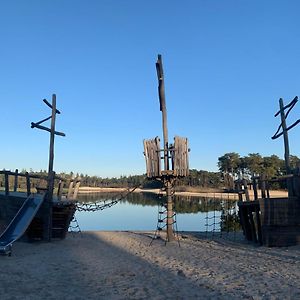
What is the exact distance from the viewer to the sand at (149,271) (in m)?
7.00

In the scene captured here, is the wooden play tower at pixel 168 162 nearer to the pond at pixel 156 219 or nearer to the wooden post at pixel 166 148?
the wooden post at pixel 166 148

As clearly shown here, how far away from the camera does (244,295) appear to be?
267 inches

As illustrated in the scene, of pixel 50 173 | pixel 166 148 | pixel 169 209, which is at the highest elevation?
pixel 166 148

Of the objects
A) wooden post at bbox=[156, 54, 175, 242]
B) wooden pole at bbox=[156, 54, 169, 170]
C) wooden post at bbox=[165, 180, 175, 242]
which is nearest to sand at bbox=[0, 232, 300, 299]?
wooden post at bbox=[165, 180, 175, 242]

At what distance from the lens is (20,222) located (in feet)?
43.1

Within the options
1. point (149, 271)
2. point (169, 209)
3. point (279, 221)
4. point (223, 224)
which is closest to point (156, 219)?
point (223, 224)

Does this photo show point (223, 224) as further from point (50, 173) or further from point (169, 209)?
point (50, 173)

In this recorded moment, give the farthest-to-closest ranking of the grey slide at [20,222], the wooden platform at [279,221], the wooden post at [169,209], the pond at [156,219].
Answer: the pond at [156,219] < the wooden post at [169,209] < the wooden platform at [279,221] < the grey slide at [20,222]

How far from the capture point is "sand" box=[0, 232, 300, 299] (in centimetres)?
700

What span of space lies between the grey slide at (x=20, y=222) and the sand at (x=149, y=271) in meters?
0.40

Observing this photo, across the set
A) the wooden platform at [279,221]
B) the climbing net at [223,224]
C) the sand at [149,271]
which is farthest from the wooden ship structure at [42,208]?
the wooden platform at [279,221]

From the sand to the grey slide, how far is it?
1.31ft

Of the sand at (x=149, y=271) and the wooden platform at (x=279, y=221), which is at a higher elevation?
the wooden platform at (x=279, y=221)

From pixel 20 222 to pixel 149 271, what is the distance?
5899 mm
